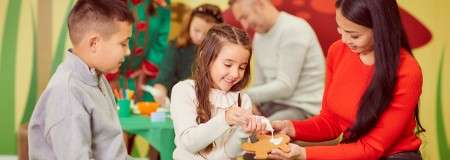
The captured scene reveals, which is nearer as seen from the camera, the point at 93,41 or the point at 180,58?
the point at 93,41

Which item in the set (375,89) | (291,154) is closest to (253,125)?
(291,154)

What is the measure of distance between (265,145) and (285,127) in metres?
0.32

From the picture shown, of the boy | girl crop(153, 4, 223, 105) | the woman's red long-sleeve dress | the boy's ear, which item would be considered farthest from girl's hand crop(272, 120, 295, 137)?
girl crop(153, 4, 223, 105)

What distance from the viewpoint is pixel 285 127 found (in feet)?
7.49

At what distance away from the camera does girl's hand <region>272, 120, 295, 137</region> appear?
2.27m

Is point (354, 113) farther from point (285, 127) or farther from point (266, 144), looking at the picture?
point (266, 144)

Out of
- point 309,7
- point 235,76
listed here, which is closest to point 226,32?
point 235,76

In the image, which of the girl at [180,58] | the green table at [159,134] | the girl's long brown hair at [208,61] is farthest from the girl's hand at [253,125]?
the girl at [180,58]

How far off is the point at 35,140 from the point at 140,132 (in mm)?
890

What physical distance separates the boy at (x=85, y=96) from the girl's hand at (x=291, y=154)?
48 cm

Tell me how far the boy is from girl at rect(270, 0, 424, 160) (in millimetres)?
548

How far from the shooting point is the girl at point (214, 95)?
2.03 meters

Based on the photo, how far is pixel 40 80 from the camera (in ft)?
13.1

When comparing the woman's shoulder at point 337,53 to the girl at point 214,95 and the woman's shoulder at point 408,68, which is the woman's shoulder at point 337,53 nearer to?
the woman's shoulder at point 408,68
